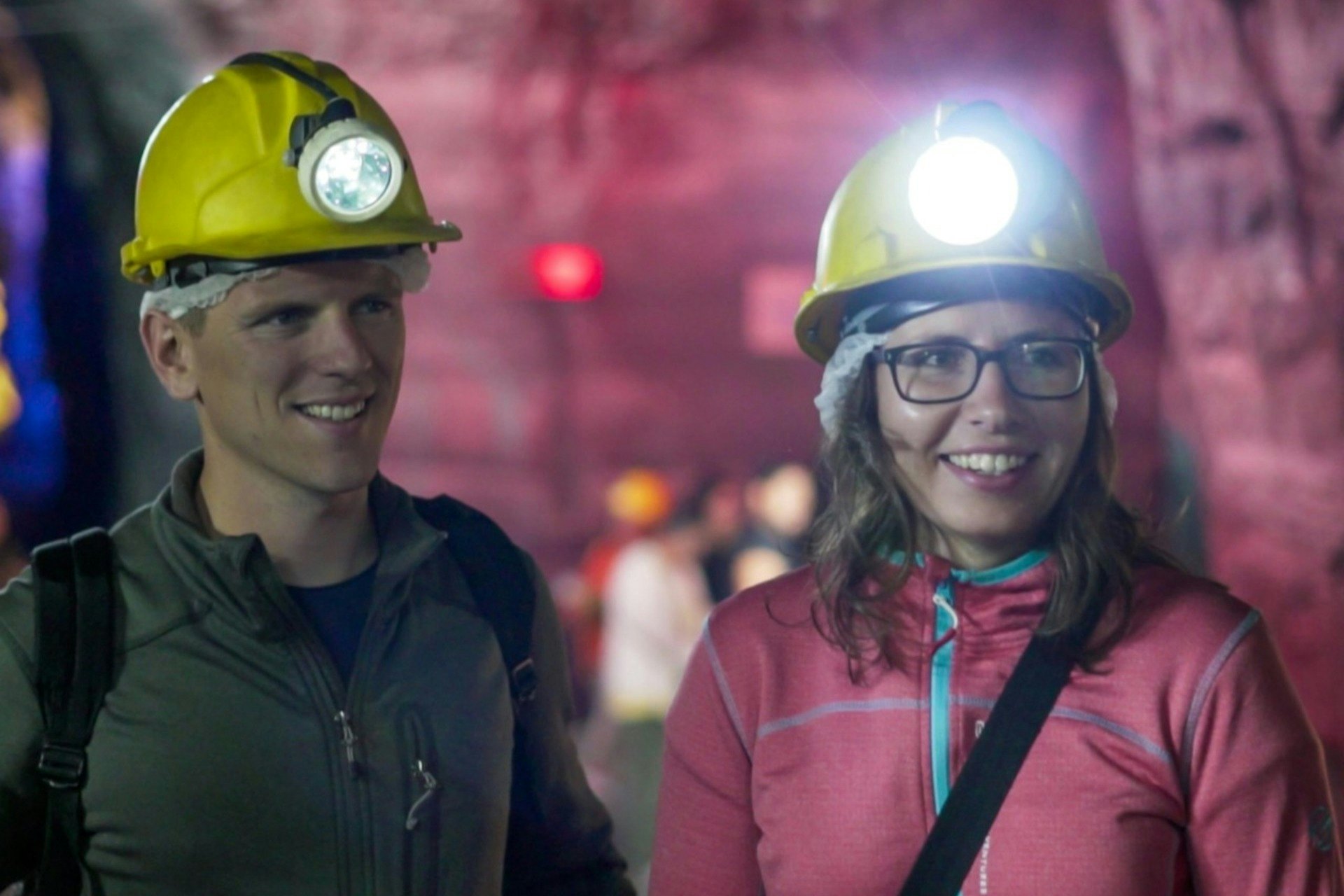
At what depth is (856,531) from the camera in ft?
6.24

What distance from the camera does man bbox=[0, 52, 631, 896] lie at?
1.74 m

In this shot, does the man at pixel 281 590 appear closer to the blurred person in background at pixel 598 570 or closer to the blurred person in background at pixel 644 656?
the blurred person in background at pixel 644 656

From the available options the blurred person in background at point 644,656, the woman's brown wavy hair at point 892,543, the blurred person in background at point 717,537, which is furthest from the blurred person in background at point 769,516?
the woman's brown wavy hair at point 892,543

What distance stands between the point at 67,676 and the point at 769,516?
405cm

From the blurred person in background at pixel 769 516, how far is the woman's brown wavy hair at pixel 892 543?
137 inches

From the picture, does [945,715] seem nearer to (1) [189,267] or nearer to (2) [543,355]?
(1) [189,267]

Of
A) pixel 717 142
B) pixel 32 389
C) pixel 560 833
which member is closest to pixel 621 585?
pixel 717 142

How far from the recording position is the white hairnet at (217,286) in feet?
6.17

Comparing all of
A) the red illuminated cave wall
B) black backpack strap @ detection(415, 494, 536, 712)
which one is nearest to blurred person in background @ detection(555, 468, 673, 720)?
the red illuminated cave wall

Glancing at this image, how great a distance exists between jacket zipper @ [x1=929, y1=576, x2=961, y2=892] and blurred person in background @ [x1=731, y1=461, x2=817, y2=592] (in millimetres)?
3563

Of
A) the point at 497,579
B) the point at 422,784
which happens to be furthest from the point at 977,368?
the point at 422,784

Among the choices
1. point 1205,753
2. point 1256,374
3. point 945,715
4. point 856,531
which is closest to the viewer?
point 1205,753

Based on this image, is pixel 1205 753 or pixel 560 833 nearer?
pixel 1205 753

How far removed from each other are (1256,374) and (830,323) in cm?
401
